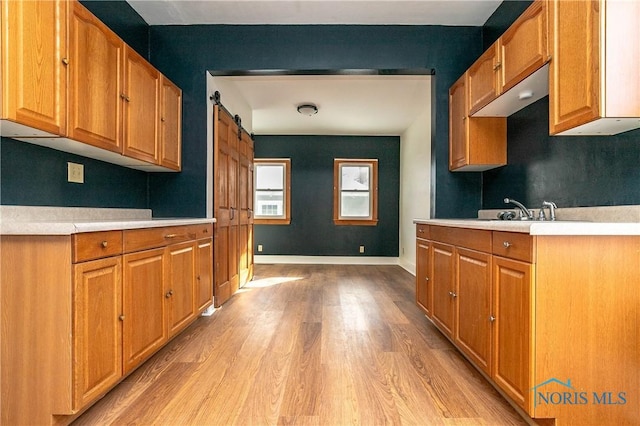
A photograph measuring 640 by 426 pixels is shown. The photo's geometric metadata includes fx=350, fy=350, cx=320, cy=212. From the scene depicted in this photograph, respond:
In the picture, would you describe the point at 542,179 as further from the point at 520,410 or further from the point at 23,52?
the point at 23,52

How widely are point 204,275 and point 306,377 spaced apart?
1414 millimetres

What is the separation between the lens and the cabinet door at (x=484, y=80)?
2.36 m

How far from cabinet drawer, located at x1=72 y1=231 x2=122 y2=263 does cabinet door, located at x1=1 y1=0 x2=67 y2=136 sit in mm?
583

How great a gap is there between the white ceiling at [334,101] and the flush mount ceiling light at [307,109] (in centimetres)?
7

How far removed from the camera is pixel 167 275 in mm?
2217

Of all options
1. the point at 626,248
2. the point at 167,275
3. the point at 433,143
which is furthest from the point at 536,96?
the point at 167,275

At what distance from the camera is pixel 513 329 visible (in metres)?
1.52

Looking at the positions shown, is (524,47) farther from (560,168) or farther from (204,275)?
(204,275)

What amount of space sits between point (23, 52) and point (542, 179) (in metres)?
2.93

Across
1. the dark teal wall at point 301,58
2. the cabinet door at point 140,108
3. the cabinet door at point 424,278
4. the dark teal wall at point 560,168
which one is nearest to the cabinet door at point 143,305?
the cabinet door at point 140,108

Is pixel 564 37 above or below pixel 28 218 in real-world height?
above

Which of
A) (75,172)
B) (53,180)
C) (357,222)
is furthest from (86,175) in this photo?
(357,222)

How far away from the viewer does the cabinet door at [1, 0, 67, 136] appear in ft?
4.71

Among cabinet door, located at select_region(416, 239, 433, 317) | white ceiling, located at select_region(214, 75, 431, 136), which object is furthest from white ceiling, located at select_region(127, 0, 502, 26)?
cabinet door, located at select_region(416, 239, 433, 317)
